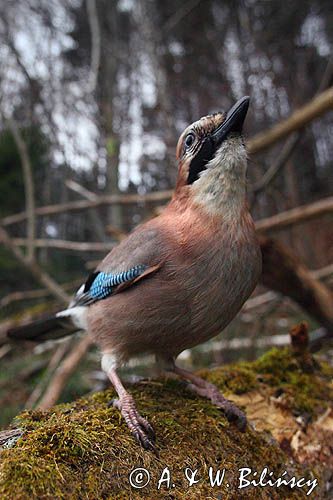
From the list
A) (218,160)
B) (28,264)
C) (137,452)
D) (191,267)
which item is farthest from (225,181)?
(28,264)

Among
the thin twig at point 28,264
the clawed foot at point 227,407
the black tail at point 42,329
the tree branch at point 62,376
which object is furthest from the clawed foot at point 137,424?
the thin twig at point 28,264

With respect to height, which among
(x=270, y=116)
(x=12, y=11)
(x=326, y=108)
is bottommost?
(x=326, y=108)

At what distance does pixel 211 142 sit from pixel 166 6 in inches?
291

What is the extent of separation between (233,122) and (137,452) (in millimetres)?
1319

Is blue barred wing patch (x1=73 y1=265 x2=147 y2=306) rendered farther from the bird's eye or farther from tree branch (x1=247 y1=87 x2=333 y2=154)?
tree branch (x1=247 y1=87 x2=333 y2=154)

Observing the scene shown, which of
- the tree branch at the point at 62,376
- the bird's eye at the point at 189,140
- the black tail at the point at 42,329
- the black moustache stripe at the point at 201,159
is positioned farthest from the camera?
the tree branch at the point at 62,376

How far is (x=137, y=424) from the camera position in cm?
170

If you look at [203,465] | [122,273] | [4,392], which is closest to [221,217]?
[122,273]

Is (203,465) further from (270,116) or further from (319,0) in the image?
(319,0)

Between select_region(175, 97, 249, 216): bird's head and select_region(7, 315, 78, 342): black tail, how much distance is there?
1.13 metres

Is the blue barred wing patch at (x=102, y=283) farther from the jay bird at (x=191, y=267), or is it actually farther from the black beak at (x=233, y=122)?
the black beak at (x=233, y=122)

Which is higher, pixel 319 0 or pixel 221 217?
pixel 319 0

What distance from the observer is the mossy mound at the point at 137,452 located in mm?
1325

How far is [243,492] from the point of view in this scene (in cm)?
170
